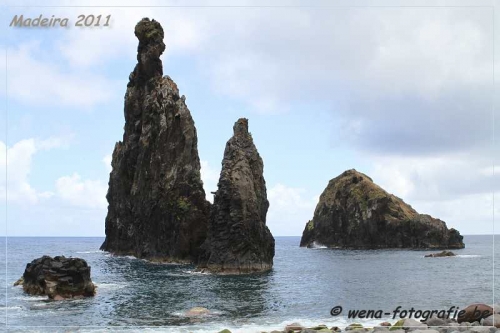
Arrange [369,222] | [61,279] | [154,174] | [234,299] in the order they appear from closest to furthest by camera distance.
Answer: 1. [234,299]
2. [61,279]
3. [154,174]
4. [369,222]

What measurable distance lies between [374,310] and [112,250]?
87.5m

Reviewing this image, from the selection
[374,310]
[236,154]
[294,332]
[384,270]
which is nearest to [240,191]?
[236,154]

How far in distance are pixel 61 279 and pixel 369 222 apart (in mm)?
115070

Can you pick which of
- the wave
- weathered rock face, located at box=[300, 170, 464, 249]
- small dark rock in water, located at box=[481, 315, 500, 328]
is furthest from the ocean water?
weathered rock face, located at box=[300, 170, 464, 249]

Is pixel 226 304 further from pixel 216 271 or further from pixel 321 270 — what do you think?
pixel 321 270

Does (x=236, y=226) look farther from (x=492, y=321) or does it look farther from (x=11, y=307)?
(x=492, y=321)

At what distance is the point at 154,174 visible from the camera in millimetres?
94125

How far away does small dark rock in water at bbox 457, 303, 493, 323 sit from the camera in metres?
25.6

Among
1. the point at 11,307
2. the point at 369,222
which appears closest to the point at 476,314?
the point at 11,307

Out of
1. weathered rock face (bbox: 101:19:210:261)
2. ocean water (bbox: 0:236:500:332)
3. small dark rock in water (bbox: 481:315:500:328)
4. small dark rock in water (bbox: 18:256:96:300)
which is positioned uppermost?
weathered rock face (bbox: 101:19:210:261)

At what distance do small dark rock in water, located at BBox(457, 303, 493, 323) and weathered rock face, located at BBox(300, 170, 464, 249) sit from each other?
4677 inches
